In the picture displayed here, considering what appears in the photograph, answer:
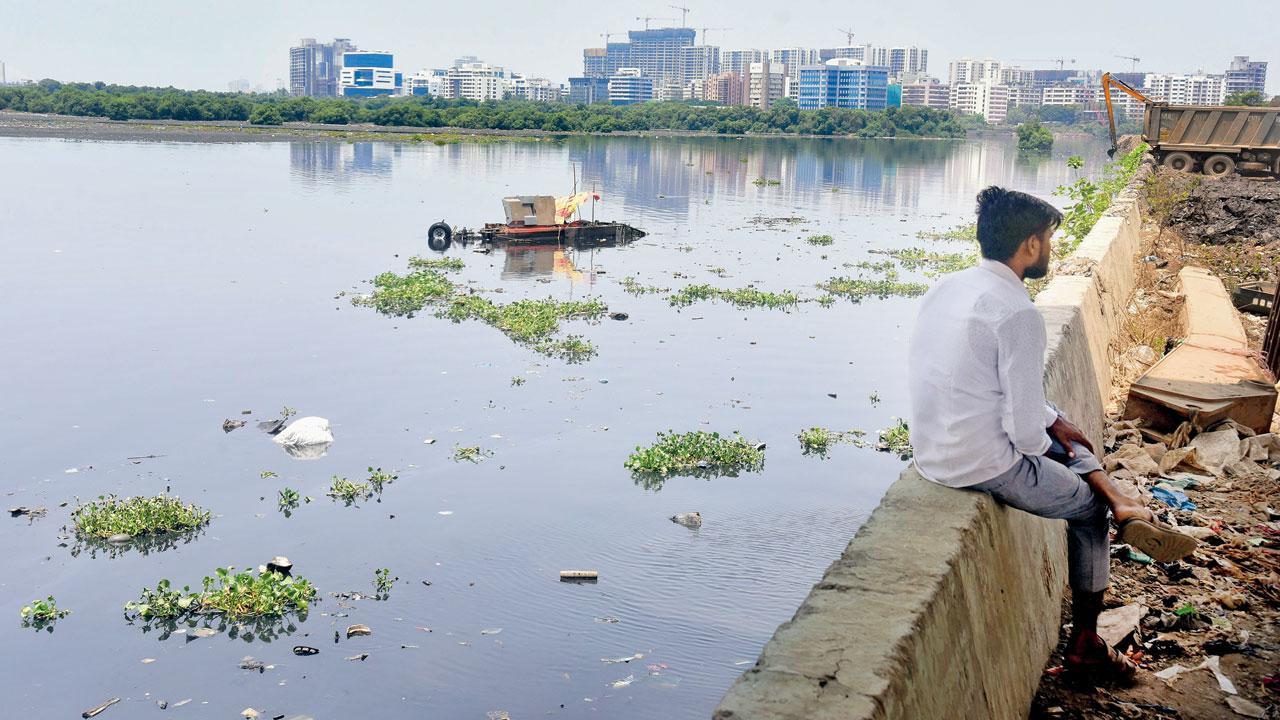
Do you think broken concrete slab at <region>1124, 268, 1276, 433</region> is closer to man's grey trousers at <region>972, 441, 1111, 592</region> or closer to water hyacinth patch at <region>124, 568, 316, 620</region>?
man's grey trousers at <region>972, 441, 1111, 592</region>

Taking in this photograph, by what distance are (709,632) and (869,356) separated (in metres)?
8.77

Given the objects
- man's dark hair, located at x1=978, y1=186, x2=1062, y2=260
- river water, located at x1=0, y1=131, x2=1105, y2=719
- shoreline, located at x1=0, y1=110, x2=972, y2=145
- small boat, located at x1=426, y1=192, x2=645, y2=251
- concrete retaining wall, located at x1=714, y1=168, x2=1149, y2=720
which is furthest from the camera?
shoreline, located at x1=0, y1=110, x2=972, y2=145

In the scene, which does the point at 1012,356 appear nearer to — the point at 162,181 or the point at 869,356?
the point at 869,356

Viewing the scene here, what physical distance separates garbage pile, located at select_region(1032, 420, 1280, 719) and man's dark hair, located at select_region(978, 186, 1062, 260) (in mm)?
1735

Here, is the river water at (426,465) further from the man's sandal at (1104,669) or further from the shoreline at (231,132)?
the shoreline at (231,132)

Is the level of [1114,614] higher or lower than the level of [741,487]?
higher

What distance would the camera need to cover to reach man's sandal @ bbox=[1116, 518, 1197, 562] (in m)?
3.93

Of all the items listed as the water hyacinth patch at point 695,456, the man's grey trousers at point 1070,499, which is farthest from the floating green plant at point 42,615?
the man's grey trousers at point 1070,499

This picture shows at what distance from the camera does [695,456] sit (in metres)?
11.1

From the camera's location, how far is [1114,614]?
501cm

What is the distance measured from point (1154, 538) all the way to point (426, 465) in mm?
7854

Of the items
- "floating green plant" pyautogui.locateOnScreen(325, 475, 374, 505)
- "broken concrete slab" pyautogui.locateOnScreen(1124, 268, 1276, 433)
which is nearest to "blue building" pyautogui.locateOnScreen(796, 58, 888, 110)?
"broken concrete slab" pyautogui.locateOnScreen(1124, 268, 1276, 433)

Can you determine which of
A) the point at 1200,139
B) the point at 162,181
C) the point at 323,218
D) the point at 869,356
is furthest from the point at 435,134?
the point at 869,356

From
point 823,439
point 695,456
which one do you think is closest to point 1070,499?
point 695,456
